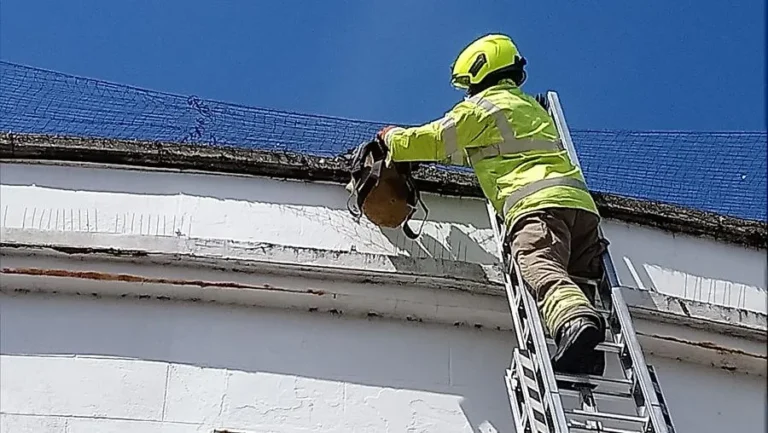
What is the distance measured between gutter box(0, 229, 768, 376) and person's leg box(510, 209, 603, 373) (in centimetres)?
53

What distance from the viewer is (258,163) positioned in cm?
539

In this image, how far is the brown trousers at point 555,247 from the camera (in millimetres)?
4309

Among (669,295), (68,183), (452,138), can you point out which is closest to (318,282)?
(452,138)

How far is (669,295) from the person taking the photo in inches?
211

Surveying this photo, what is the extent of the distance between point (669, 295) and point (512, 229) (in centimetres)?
117

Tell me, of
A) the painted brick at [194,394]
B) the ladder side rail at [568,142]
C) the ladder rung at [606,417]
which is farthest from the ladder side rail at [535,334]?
the painted brick at [194,394]

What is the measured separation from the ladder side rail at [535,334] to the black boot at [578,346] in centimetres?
7

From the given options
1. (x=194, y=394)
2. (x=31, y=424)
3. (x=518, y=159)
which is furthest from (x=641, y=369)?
(x=31, y=424)

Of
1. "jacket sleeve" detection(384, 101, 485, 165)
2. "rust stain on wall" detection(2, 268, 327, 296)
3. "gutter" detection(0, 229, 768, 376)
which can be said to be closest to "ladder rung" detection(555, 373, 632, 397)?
"gutter" detection(0, 229, 768, 376)

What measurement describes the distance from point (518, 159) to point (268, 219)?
123cm

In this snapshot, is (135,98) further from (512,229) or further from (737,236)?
(737,236)

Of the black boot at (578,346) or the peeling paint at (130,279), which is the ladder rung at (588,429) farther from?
the peeling paint at (130,279)

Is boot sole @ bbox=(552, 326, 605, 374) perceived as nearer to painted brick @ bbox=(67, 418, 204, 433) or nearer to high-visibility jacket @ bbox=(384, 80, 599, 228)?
high-visibility jacket @ bbox=(384, 80, 599, 228)

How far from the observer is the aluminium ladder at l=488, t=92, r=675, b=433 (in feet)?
13.1
